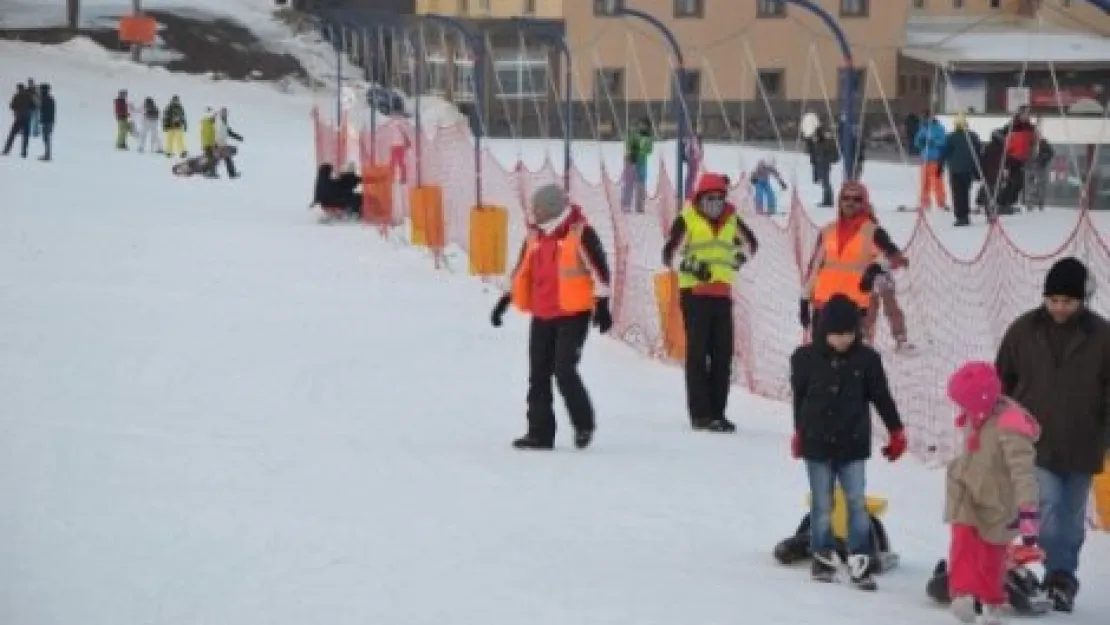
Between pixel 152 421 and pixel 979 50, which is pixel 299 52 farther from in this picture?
pixel 152 421

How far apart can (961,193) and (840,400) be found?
1956 centimetres

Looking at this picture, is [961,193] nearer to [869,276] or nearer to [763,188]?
[763,188]

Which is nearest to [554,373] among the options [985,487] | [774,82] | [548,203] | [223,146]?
[548,203]

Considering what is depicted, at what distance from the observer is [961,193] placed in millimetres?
27078

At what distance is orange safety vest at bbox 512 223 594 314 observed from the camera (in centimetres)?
1125

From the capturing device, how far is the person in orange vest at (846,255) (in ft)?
40.0

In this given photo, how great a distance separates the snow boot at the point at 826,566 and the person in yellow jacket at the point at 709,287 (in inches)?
154

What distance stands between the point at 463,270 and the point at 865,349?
13.7 metres

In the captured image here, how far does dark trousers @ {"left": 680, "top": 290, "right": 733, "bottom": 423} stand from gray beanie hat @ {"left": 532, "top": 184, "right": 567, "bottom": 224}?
4.03 feet

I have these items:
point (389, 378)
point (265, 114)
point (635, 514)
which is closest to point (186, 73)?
point (265, 114)

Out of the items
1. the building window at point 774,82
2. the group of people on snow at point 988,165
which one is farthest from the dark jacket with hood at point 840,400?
the building window at point 774,82

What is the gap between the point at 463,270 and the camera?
853 inches

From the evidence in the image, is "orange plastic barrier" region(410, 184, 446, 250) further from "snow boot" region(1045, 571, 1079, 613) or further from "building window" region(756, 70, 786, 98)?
"building window" region(756, 70, 786, 98)

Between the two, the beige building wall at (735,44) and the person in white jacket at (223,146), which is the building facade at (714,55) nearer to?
the beige building wall at (735,44)
